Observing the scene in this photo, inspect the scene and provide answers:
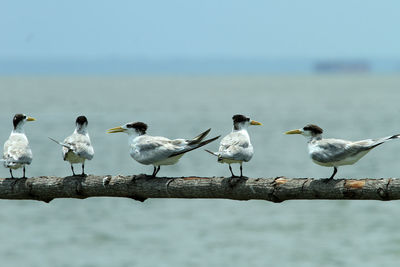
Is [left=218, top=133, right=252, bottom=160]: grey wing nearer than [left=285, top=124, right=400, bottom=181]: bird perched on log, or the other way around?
[left=285, top=124, right=400, bottom=181]: bird perched on log

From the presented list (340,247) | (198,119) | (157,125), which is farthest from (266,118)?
(340,247)

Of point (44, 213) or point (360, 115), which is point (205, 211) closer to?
point (44, 213)

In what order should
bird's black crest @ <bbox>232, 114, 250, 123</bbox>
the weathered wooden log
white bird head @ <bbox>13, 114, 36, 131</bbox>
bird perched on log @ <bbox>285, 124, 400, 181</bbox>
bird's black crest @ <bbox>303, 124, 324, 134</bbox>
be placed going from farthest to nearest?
white bird head @ <bbox>13, 114, 36, 131</bbox>, bird's black crest @ <bbox>232, 114, 250, 123</bbox>, bird's black crest @ <bbox>303, 124, 324, 134</bbox>, bird perched on log @ <bbox>285, 124, 400, 181</bbox>, the weathered wooden log

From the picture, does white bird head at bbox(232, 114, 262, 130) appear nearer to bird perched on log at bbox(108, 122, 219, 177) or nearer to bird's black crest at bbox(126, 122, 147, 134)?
bird perched on log at bbox(108, 122, 219, 177)

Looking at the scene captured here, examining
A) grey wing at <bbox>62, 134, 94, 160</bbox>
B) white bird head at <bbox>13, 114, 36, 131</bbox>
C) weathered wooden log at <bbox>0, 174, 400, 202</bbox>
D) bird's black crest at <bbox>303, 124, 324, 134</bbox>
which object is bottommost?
weathered wooden log at <bbox>0, 174, 400, 202</bbox>

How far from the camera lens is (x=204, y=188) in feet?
26.6

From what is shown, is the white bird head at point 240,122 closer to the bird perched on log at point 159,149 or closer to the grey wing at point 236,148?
the grey wing at point 236,148

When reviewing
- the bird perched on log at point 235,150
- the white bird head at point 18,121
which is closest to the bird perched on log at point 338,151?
the bird perched on log at point 235,150

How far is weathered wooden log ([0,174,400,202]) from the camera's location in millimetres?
7598

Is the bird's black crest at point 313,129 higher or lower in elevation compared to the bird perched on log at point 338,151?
higher

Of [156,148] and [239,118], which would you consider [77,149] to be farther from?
[239,118]

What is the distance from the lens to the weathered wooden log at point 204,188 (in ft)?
24.9

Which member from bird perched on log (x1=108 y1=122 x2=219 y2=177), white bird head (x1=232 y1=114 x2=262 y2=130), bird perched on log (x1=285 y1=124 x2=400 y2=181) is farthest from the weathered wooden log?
white bird head (x1=232 y1=114 x2=262 y2=130)

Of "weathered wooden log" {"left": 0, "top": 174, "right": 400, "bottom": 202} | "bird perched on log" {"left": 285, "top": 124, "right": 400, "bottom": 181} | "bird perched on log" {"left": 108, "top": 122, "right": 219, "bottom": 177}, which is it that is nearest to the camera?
"weathered wooden log" {"left": 0, "top": 174, "right": 400, "bottom": 202}
